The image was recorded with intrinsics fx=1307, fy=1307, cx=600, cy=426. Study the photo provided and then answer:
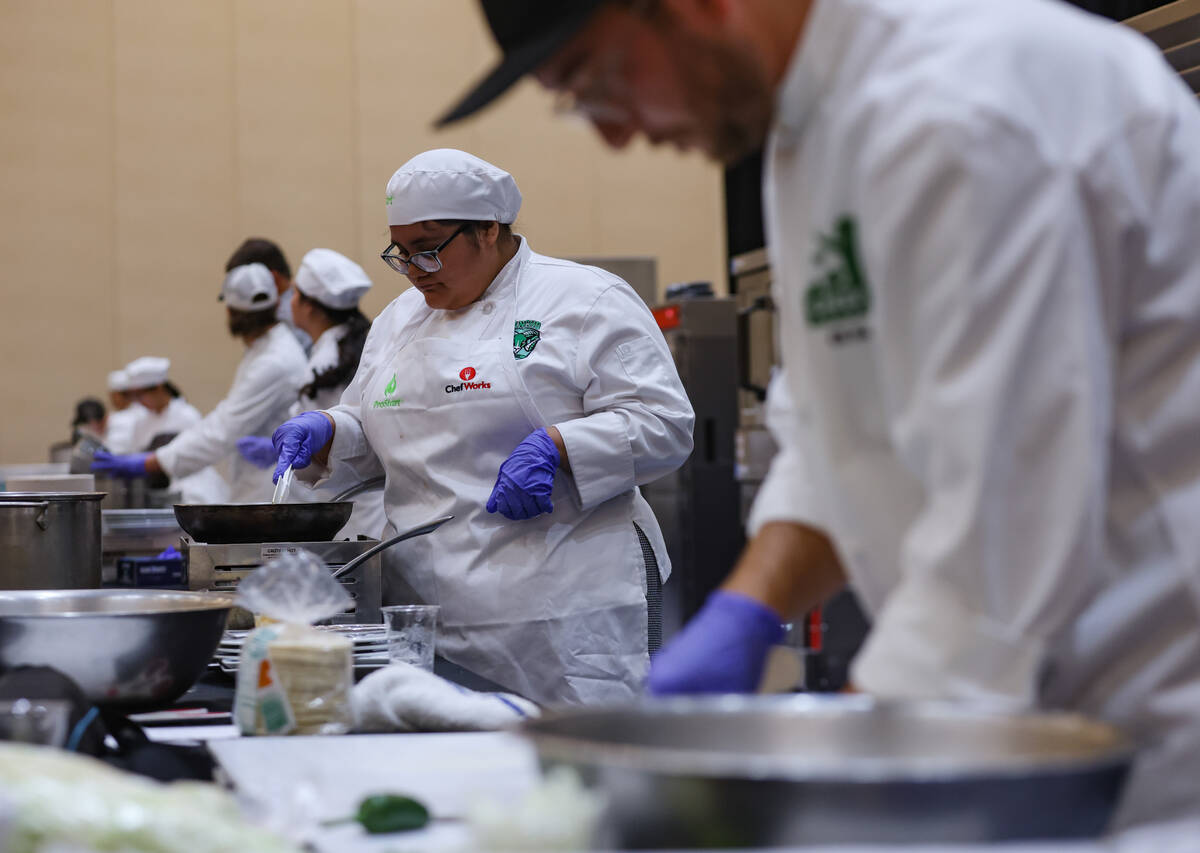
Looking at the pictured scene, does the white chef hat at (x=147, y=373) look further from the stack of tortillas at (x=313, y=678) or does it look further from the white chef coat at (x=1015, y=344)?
the white chef coat at (x=1015, y=344)

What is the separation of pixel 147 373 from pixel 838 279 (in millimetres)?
6206

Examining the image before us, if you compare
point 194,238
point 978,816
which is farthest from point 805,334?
point 194,238

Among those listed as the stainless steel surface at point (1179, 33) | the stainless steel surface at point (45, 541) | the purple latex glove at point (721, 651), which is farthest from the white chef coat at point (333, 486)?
the stainless steel surface at point (1179, 33)

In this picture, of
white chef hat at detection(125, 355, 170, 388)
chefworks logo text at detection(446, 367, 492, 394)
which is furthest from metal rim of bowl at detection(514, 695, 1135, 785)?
white chef hat at detection(125, 355, 170, 388)

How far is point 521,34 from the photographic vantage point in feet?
3.15

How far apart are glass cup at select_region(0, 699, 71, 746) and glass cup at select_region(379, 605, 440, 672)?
30.9 inches

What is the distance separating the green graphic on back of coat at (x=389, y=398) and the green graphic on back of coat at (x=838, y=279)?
1.60 metres

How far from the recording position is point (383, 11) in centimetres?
766

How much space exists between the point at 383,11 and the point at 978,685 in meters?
7.44

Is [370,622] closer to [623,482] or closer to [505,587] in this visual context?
[505,587]

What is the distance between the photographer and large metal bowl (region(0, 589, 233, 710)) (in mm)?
1252

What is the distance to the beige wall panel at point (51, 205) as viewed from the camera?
722 cm

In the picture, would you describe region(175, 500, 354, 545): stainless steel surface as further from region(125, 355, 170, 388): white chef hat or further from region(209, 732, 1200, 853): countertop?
region(125, 355, 170, 388): white chef hat

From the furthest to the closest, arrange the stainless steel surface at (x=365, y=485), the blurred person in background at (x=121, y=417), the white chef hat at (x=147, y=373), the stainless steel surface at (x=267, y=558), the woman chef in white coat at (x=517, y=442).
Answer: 1. the blurred person in background at (x=121, y=417)
2. the white chef hat at (x=147, y=373)
3. the stainless steel surface at (x=365, y=485)
4. the woman chef in white coat at (x=517, y=442)
5. the stainless steel surface at (x=267, y=558)
